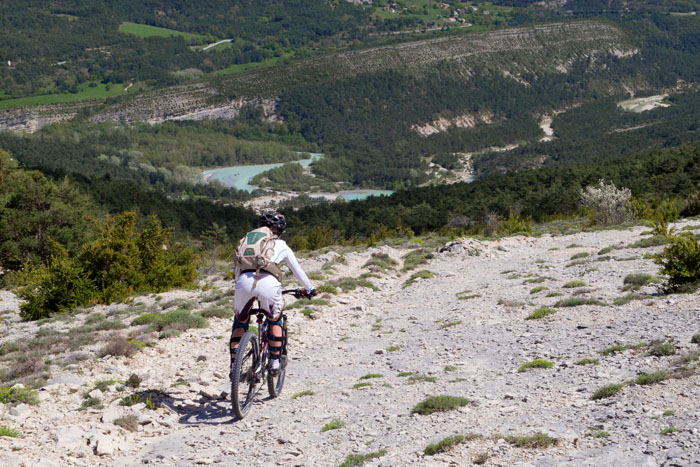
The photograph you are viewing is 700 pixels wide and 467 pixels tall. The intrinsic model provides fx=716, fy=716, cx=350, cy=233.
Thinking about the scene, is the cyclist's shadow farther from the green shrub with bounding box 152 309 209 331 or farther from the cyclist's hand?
the green shrub with bounding box 152 309 209 331

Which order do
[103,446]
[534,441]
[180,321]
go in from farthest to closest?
[180,321] → [103,446] → [534,441]

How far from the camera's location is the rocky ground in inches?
292

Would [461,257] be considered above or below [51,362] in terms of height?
below

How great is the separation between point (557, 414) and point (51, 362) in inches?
326

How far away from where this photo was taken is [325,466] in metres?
7.54

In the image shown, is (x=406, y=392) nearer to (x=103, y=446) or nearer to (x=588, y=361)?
(x=588, y=361)

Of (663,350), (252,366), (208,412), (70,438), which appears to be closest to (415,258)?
(663,350)

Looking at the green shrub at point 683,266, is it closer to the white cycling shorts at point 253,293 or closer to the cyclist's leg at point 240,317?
the white cycling shorts at point 253,293

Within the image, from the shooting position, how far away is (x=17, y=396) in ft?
31.3

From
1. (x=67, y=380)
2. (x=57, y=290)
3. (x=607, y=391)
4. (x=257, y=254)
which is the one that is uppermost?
(x=257, y=254)

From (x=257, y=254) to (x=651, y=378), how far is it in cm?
486

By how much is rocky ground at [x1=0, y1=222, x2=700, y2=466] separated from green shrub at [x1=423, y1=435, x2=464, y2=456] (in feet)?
0.30

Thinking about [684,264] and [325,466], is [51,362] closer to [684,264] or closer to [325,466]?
[325,466]

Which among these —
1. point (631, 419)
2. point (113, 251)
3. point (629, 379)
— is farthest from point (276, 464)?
point (113, 251)
